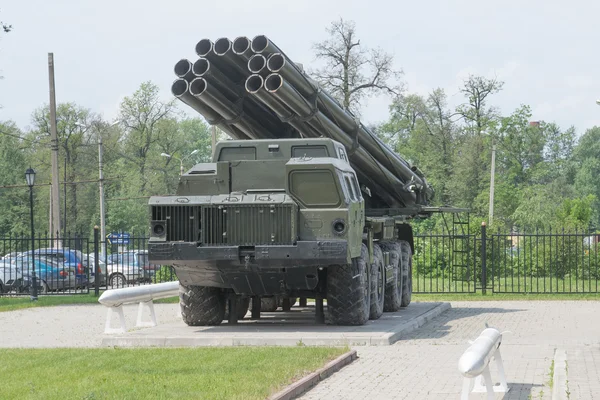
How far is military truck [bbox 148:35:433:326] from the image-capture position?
1616cm

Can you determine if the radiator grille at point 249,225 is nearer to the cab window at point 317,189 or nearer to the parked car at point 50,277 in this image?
the cab window at point 317,189

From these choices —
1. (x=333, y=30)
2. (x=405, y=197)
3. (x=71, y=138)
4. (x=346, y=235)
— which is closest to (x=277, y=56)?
(x=346, y=235)

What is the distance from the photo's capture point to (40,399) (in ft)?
31.3

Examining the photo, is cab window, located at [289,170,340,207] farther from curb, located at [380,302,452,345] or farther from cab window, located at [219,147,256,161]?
curb, located at [380,302,452,345]

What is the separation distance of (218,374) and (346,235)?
17.6 ft

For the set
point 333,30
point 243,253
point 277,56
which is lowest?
point 243,253

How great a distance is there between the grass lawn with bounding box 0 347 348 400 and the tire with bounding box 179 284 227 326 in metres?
3.40

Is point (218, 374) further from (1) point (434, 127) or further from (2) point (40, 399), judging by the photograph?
(1) point (434, 127)

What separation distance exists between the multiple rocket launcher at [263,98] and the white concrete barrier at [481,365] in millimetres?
7442

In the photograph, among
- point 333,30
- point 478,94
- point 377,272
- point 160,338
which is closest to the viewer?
point 160,338

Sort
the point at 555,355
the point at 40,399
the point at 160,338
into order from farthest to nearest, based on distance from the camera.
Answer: the point at 160,338
the point at 555,355
the point at 40,399

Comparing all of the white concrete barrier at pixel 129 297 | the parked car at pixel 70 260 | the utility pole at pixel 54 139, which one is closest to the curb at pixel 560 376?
the white concrete barrier at pixel 129 297

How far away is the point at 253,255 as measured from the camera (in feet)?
53.0

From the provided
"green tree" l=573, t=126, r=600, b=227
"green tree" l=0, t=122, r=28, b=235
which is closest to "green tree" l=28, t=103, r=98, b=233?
"green tree" l=0, t=122, r=28, b=235
